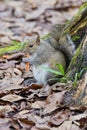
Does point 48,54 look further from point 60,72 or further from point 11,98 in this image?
point 11,98

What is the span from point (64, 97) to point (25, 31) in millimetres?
4792

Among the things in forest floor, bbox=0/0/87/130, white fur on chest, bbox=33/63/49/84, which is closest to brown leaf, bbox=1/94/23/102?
forest floor, bbox=0/0/87/130

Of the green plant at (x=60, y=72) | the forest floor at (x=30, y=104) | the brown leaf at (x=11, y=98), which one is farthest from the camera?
the green plant at (x=60, y=72)

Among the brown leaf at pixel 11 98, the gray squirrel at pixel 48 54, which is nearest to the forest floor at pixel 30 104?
the brown leaf at pixel 11 98

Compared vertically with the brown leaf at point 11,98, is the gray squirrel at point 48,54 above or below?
above

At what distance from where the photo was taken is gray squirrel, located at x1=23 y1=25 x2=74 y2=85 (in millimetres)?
4980

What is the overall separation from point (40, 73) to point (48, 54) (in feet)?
0.77

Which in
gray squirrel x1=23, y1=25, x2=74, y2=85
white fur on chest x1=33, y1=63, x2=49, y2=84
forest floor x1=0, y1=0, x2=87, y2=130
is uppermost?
gray squirrel x1=23, y1=25, x2=74, y2=85

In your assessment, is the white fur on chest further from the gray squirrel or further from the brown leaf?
the brown leaf

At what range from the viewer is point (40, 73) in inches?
198

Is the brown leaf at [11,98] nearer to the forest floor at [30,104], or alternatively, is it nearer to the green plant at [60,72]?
the forest floor at [30,104]

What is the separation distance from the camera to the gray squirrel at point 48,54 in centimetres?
498

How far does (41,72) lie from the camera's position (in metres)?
5.02

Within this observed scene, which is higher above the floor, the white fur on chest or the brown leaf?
the white fur on chest
